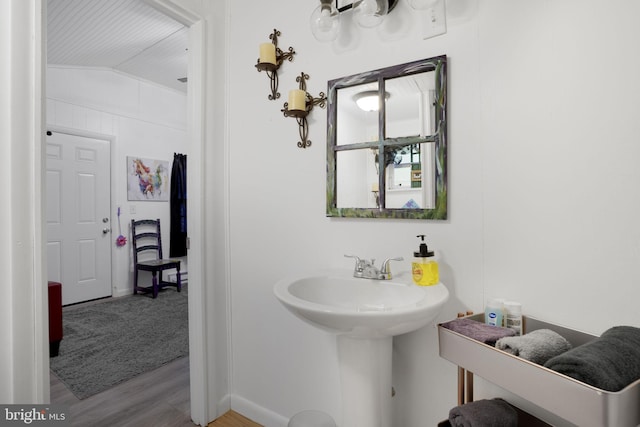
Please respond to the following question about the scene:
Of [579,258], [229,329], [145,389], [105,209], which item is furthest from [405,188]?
[105,209]

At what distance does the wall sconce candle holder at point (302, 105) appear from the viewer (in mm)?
1501

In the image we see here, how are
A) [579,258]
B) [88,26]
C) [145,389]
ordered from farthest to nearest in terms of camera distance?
1. [88,26]
2. [145,389]
3. [579,258]

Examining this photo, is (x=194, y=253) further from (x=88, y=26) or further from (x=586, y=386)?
(x=88, y=26)

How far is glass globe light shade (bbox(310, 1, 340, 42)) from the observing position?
4.53ft

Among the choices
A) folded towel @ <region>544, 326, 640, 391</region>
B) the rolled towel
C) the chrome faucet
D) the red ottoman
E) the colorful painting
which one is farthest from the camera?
the colorful painting

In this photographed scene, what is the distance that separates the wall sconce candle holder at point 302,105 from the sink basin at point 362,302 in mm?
681

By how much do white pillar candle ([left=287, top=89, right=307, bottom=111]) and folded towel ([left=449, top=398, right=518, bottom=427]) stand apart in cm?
130

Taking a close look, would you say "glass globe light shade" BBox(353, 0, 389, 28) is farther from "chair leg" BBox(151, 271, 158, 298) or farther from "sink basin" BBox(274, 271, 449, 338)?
"chair leg" BBox(151, 271, 158, 298)

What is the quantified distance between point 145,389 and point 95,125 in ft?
10.7

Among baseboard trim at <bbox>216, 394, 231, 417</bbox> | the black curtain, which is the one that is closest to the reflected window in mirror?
baseboard trim at <bbox>216, 394, 231, 417</bbox>

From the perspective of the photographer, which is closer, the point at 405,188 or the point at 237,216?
the point at 405,188

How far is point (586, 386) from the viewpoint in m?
0.62

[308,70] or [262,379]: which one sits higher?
[308,70]

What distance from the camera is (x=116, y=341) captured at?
273 centimetres
